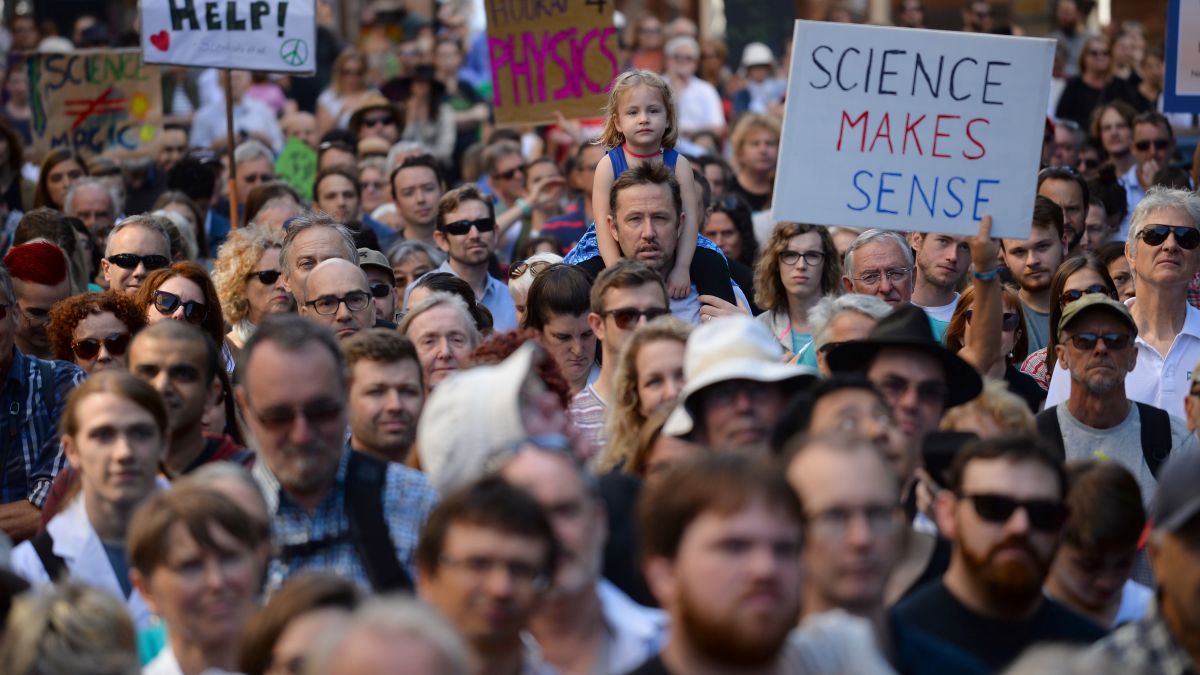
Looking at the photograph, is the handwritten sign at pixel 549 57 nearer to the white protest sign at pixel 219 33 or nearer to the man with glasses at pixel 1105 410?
the white protest sign at pixel 219 33

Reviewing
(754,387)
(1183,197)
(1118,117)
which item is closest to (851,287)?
(1183,197)

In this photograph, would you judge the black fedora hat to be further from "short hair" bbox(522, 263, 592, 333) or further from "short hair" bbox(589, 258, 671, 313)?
"short hair" bbox(522, 263, 592, 333)

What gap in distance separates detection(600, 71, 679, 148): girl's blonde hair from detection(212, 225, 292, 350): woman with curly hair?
1.65 metres

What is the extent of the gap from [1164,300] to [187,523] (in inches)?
205

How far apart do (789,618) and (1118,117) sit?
1042 centimetres

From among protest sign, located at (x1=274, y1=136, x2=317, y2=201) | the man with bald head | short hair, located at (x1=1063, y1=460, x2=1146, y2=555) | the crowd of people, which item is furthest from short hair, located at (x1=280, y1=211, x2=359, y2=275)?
protest sign, located at (x1=274, y1=136, x2=317, y2=201)

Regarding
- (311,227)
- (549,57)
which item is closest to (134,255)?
(311,227)

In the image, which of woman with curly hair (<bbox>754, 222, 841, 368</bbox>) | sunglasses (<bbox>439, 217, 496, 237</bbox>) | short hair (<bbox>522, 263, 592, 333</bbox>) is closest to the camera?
short hair (<bbox>522, 263, 592, 333</bbox>)

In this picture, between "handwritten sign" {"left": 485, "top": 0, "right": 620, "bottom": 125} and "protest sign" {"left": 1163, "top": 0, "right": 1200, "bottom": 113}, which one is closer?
"protest sign" {"left": 1163, "top": 0, "right": 1200, "bottom": 113}

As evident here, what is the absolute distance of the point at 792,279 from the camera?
379 inches

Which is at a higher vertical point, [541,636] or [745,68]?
[745,68]

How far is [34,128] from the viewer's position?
1445cm

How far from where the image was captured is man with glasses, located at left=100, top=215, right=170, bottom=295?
31.3ft

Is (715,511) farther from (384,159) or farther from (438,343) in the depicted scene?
(384,159)
